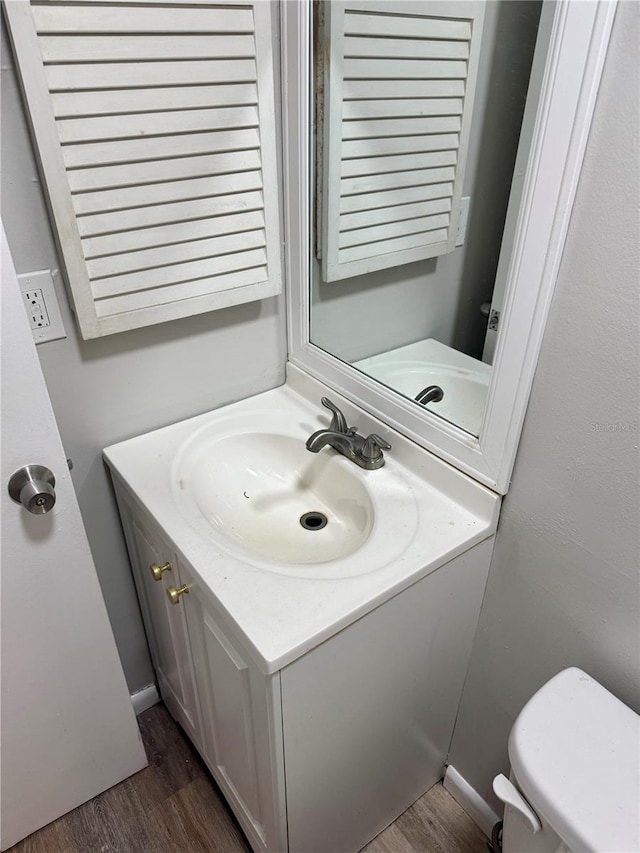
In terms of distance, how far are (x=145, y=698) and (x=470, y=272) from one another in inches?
54.9

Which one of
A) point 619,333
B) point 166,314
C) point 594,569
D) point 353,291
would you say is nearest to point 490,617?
point 594,569

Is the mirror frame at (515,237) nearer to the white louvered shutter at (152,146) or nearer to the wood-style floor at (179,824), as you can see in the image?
the white louvered shutter at (152,146)

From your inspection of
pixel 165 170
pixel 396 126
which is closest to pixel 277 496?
pixel 165 170

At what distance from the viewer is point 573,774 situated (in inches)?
31.6

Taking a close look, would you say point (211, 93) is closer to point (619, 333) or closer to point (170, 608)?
point (619, 333)

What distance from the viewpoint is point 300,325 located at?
53.6 inches

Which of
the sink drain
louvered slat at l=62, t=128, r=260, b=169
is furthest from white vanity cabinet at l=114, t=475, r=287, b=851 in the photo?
louvered slat at l=62, t=128, r=260, b=169

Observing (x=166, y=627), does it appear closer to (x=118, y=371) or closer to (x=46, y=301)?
(x=118, y=371)

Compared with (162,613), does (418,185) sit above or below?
above

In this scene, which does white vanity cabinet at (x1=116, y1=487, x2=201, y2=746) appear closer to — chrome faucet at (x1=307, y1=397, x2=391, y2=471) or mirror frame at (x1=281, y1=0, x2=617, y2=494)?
chrome faucet at (x1=307, y1=397, x2=391, y2=471)

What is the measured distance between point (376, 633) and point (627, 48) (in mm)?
876

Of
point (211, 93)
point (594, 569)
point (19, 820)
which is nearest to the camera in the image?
point (594, 569)

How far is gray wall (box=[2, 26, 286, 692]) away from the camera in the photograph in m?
0.96

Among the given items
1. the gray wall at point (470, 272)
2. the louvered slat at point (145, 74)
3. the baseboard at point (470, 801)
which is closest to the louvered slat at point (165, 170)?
the louvered slat at point (145, 74)
